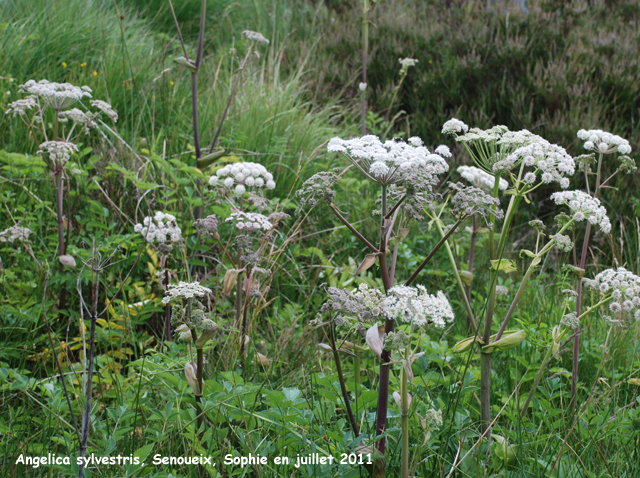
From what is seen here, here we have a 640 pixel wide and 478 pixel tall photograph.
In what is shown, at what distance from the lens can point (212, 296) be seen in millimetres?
2480

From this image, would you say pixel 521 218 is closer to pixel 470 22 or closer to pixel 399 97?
pixel 399 97

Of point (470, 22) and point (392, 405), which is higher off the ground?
point (470, 22)

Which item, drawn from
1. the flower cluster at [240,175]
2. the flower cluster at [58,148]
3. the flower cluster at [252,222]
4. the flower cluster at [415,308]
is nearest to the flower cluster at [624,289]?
the flower cluster at [415,308]

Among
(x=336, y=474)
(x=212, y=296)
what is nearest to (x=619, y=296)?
(x=336, y=474)

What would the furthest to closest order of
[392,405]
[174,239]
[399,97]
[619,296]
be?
[399,97], [174,239], [392,405], [619,296]

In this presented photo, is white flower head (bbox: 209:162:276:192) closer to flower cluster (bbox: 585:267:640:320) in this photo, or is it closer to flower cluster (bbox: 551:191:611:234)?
flower cluster (bbox: 551:191:611:234)

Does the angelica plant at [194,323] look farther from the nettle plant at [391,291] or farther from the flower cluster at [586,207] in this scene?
the flower cluster at [586,207]

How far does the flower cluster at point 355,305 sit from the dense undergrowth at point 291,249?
0.12 metres

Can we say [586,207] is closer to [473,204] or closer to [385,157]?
[473,204]

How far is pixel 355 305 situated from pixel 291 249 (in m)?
1.70

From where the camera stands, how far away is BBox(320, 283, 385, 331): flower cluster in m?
1.25

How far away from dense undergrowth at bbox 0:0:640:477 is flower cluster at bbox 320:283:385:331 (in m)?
0.12

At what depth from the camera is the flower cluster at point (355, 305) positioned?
1.25 metres

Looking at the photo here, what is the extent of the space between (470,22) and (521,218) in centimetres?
310
